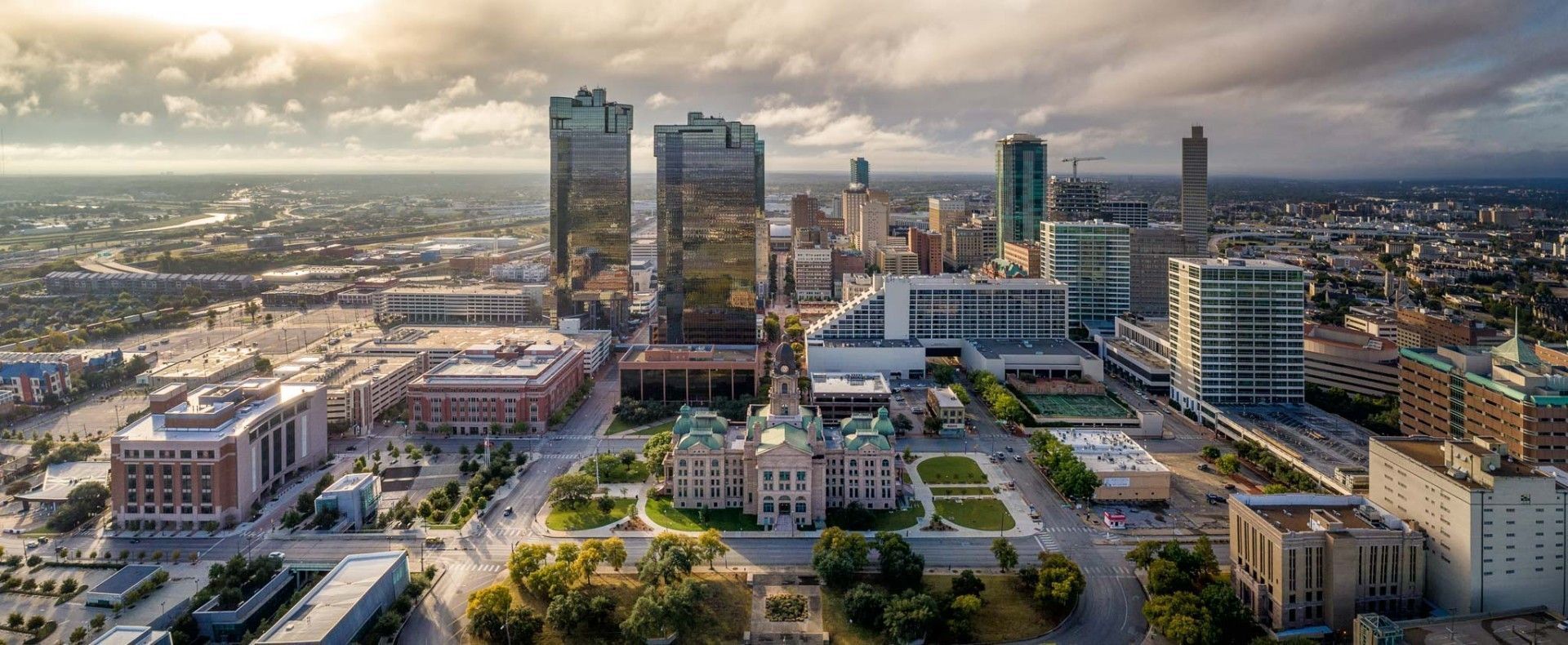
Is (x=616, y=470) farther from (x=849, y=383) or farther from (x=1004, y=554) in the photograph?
(x=1004, y=554)

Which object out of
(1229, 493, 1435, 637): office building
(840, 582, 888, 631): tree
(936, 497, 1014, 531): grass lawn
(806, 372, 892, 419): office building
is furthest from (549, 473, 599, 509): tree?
(1229, 493, 1435, 637): office building

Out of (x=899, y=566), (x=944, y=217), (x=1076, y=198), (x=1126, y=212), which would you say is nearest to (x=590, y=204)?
(x=899, y=566)

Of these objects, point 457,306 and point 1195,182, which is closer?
point 457,306

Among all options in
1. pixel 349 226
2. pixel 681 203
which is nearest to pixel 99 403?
pixel 681 203

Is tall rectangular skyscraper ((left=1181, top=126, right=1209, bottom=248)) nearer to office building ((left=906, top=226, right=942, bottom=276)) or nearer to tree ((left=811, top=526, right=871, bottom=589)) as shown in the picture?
office building ((left=906, top=226, right=942, bottom=276))

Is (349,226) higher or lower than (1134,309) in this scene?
higher

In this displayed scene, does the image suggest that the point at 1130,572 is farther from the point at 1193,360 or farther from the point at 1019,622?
the point at 1193,360
